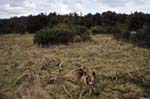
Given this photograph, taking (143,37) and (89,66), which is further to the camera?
(143,37)

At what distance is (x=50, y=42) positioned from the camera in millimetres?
16062

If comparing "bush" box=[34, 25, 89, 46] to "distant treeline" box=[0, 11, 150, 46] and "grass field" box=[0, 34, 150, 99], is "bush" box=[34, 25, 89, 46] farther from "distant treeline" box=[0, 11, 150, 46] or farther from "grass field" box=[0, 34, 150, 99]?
"distant treeline" box=[0, 11, 150, 46]

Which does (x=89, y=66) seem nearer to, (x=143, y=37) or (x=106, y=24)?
(x=143, y=37)

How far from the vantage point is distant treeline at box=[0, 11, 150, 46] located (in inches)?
707

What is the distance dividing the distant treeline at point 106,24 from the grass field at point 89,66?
158 centimetres

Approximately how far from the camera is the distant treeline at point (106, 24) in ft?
58.9

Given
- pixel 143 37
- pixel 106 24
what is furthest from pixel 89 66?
pixel 106 24

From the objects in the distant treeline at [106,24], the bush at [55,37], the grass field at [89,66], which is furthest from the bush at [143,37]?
the bush at [55,37]

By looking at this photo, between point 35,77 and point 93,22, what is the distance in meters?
17.7

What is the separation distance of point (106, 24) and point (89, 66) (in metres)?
15.7

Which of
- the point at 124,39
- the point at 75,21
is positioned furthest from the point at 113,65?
the point at 75,21

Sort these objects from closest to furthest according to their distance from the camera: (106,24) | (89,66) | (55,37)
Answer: (89,66), (55,37), (106,24)

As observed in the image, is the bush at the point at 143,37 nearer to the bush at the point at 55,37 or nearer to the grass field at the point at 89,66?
the grass field at the point at 89,66

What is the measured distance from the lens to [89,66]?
439 inches
